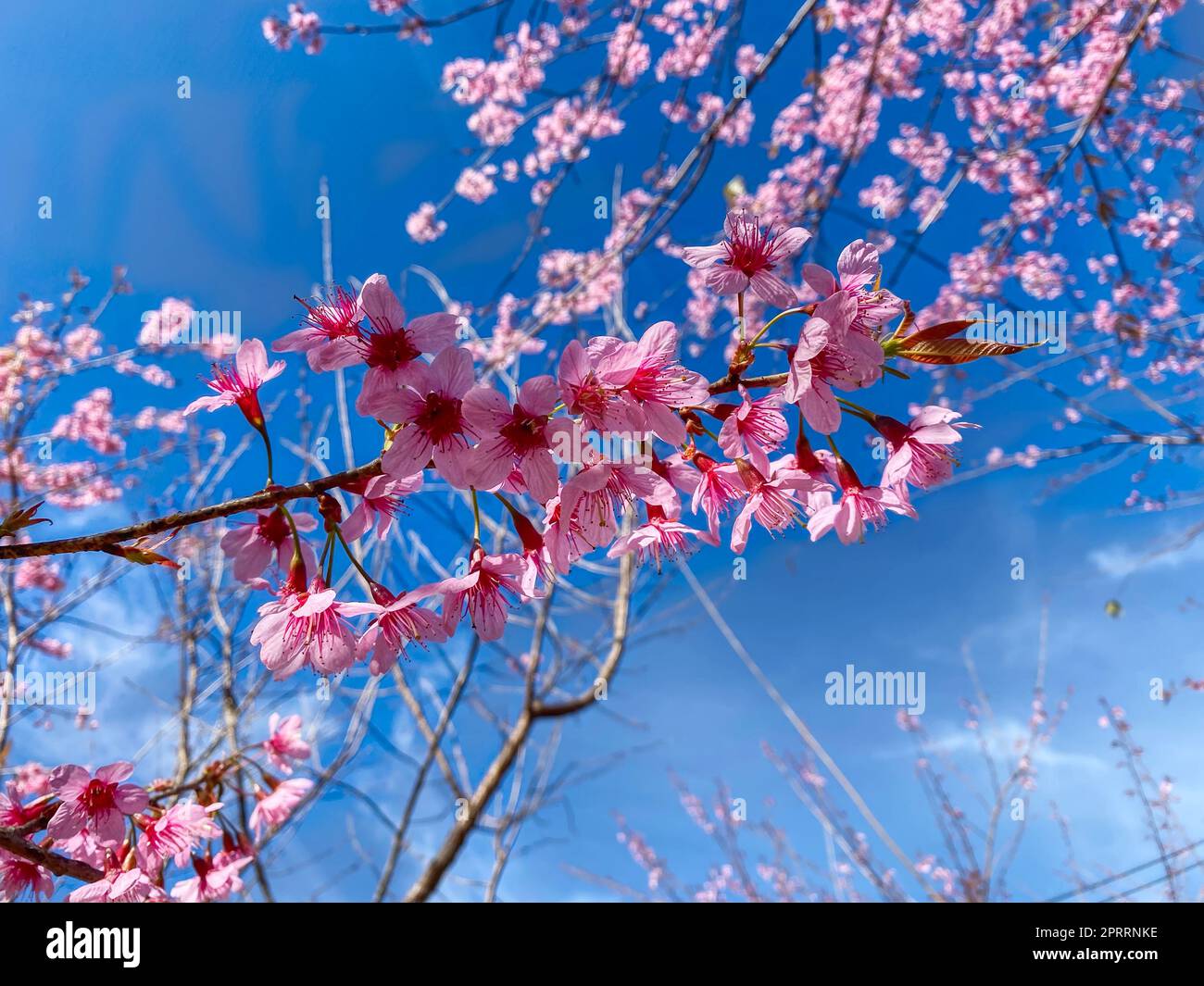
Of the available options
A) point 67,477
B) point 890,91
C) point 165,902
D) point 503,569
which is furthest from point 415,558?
point 890,91

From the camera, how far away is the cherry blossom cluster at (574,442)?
2.64ft

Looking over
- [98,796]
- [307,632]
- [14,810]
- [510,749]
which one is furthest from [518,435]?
[510,749]

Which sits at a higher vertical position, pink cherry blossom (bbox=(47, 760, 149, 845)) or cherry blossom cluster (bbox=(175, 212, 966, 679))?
cherry blossom cluster (bbox=(175, 212, 966, 679))

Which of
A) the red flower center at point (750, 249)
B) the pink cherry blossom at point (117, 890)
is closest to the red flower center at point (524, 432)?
the red flower center at point (750, 249)

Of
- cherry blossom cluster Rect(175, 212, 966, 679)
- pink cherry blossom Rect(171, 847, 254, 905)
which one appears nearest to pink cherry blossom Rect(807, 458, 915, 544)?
cherry blossom cluster Rect(175, 212, 966, 679)

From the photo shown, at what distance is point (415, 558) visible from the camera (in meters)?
4.17

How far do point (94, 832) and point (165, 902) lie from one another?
19 cm

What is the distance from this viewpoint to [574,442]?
0.78 metres

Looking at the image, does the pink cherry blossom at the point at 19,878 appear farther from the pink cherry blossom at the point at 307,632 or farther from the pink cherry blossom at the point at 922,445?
the pink cherry blossom at the point at 922,445

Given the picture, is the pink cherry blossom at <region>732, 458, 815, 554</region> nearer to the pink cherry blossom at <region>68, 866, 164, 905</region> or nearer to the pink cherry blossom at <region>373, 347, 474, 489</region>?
the pink cherry blossom at <region>373, 347, 474, 489</region>

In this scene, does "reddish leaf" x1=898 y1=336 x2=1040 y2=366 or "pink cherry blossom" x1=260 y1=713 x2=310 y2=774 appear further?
"pink cherry blossom" x1=260 y1=713 x2=310 y2=774

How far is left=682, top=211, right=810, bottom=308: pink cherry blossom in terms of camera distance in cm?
92
